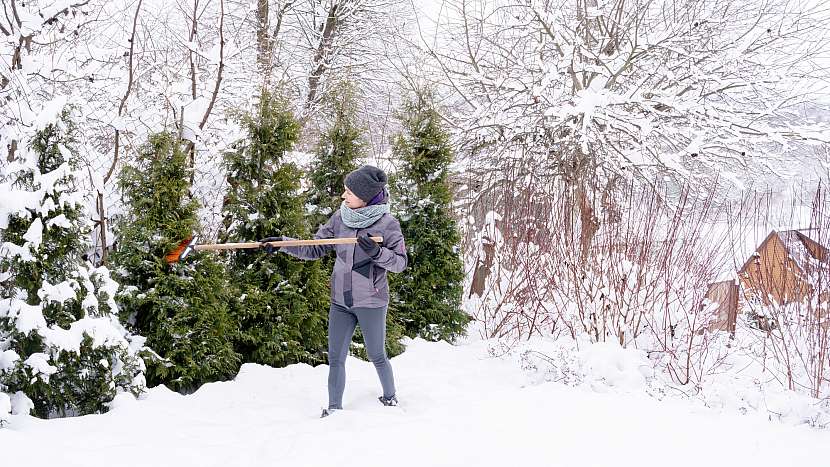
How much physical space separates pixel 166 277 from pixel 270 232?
929 millimetres

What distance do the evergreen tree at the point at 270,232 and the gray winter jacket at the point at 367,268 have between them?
3.73 ft

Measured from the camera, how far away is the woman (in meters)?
3.76

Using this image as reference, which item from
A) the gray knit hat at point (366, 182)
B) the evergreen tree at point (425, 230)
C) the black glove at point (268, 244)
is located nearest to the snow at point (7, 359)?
the black glove at point (268, 244)

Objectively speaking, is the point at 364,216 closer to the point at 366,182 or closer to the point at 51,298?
the point at 366,182

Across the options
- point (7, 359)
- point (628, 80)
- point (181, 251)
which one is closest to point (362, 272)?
point (181, 251)

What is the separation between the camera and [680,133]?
28.6 ft

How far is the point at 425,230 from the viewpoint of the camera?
6094 mm

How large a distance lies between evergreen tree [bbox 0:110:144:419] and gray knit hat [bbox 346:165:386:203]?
152 cm

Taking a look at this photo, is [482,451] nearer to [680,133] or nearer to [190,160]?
[190,160]

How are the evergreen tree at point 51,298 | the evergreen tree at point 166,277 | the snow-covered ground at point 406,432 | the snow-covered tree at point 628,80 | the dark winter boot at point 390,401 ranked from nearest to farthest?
1. the snow-covered ground at point 406,432
2. the evergreen tree at point 51,298
3. the dark winter boot at point 390,401
4. the evergreen tree at point 166,277
5. the snow-covered tree at point 628,80

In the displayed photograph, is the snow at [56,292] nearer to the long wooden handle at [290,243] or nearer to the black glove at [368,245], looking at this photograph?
the long wooden handle at [290,243]

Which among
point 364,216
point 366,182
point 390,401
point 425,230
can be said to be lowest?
point 390,401

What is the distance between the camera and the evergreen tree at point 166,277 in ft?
13.8

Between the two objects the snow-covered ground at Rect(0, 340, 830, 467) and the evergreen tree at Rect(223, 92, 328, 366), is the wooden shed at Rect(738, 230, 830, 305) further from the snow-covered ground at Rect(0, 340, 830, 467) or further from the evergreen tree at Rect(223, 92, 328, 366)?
the evergreen tree at Rect(223, 92, 328, 366)
